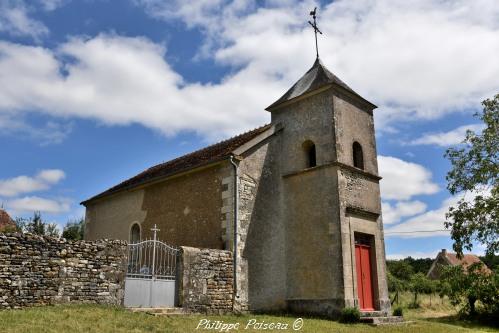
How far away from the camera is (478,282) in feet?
54.8

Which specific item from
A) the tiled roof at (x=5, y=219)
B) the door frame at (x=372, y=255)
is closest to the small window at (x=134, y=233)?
the door frame at (x=372, y=255)

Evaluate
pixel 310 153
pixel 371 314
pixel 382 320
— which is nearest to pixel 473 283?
pixel 371 314

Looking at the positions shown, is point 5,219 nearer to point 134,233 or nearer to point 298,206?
point 134,233

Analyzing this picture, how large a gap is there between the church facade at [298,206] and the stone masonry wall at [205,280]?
0.42 metres

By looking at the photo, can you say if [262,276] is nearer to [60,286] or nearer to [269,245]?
[269,245]

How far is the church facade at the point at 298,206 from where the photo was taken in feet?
44.4

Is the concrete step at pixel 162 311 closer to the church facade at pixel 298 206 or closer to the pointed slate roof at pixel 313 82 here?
the church facade at pixel 298 206

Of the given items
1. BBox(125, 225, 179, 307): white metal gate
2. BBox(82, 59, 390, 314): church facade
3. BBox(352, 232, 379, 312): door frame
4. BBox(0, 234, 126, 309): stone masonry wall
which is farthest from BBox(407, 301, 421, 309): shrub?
BBox(0, 234, 126, 309): stone masonry wall

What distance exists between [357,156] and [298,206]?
2.94 metres

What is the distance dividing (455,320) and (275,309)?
378 inches

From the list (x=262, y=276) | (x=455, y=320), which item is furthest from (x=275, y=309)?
(x=455, y=320)

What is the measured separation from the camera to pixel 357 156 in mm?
15664

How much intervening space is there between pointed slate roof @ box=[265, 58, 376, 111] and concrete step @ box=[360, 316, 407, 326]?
7561 mm

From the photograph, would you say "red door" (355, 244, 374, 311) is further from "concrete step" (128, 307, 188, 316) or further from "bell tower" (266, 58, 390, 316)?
"concrete step" (128, 307, 188, 316)
